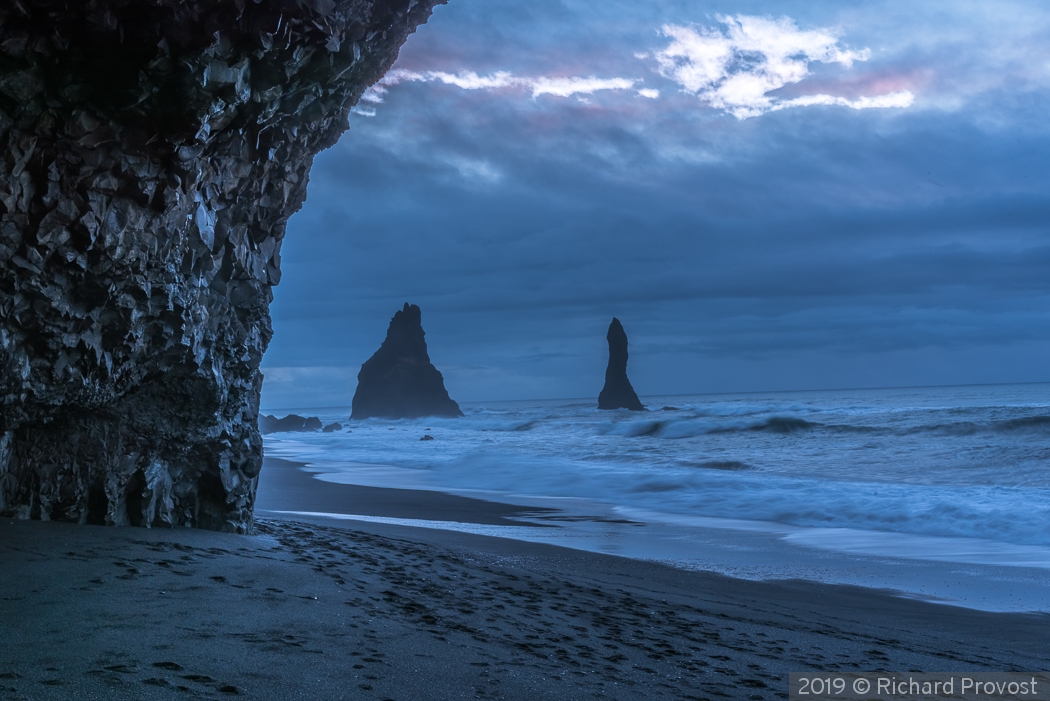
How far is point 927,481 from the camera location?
53.6ft

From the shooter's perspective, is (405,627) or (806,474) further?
(806,474)

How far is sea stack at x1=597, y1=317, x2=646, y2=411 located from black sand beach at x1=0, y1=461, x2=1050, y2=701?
228 feet

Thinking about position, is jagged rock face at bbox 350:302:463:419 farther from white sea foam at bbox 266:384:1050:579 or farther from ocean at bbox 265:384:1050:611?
ocean at bbox 265:384:1050:611

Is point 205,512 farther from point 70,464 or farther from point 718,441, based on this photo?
point 718,441

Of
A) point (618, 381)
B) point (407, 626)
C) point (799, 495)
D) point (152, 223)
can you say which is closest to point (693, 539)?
point (799, 495)

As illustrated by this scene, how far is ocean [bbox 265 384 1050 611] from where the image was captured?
864 centimetres

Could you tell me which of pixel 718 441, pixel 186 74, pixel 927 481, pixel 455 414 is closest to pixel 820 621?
pixel 186 74

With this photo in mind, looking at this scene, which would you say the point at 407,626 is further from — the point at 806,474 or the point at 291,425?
the point at 291,425

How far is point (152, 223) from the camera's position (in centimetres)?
514

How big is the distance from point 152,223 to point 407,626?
3.36m

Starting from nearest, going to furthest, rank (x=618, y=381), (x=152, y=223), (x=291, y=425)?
(x=152, y=223) < (x=291, y=425) < (x=618, y=381)

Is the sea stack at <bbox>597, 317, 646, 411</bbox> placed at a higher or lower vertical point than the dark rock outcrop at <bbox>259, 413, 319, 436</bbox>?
higher

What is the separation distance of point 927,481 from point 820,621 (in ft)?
41.1

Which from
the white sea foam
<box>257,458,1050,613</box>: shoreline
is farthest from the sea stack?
<box>257,458,1050,613</box>: shoreline
